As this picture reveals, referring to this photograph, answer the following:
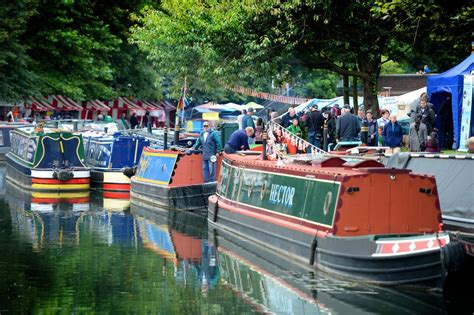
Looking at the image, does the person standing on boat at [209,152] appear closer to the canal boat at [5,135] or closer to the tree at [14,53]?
the canal boat at [5,135]

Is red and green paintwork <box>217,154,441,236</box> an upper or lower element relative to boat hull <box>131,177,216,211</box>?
upper

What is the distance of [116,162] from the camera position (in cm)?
2983

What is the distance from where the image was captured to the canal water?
1343 centimetres

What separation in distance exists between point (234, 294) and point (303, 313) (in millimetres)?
1468

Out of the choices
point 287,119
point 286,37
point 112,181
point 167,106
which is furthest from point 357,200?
point 167,106

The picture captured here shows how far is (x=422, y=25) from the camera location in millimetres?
26047

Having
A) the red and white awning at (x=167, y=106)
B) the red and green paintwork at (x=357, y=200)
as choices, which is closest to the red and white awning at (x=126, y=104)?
the red and white awning at (x=167, y=106)

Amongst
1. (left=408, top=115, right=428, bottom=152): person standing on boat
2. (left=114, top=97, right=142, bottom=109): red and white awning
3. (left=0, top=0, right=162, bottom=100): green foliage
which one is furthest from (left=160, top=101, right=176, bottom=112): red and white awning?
(left=408, top=115, right=428, bottom=152): person standing on boat

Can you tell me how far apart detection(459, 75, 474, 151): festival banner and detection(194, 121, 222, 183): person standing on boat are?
5762 millimetres

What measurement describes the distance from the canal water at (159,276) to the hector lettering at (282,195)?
2.97 feet

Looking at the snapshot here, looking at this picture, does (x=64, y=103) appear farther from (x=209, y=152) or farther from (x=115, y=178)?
(x=209, y=152)

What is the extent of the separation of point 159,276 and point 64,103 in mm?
37348

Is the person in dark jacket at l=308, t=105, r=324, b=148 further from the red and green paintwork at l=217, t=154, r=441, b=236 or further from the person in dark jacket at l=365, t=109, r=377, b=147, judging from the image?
the red and green paintwork at l=217, t=154, r=441, b=236

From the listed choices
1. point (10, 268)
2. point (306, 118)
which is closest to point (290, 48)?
point (306, 118)
